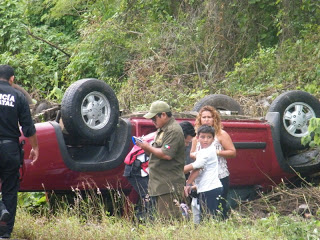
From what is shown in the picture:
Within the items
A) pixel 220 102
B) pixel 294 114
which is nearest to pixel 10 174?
pixel 220 102

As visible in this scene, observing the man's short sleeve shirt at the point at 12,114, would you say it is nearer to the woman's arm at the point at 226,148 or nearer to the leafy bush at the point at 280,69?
the woman's arm at the point at 226,148

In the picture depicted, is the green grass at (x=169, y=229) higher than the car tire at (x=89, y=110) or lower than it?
lower

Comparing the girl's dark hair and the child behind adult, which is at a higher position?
the girl's dark hair

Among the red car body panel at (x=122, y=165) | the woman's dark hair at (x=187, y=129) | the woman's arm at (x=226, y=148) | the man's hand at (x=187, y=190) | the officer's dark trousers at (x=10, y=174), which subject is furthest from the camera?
the red car body panel at (x=122, y=165)

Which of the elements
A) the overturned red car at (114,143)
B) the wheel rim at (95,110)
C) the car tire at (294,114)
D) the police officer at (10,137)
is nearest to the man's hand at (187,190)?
the overturned red car at (114,143)

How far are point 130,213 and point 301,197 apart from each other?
2396 millimetres

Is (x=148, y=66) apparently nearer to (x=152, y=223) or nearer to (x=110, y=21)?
(x=110, y=21)

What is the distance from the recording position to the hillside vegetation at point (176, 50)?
1538 centimetres

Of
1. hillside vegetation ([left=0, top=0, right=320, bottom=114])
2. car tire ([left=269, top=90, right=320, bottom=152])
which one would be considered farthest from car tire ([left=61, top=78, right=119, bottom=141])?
hillside vegetation ([left=0, top=0, right=320, bottom=114])

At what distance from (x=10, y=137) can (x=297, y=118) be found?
467 cm

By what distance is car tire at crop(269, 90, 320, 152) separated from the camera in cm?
1015

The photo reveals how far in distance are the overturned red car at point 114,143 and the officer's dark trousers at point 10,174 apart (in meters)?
0.75

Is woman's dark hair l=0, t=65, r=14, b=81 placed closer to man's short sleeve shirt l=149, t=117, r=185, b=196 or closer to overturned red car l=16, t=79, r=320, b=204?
overturned red car l=16, t=79, r=320, b=204

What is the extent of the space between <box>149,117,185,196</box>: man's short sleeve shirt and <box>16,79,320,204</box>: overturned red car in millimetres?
792
